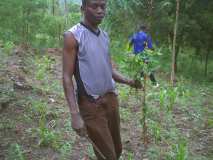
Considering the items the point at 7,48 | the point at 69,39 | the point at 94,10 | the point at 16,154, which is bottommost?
the point at 16,154

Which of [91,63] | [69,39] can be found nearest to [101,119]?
[91,63]

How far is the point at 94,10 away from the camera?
381 cm

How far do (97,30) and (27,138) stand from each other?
298 centimetres

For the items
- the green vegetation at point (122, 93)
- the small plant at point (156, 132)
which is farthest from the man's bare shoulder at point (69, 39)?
the small plant at point (156, 132)

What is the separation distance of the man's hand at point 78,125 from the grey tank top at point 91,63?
333mm

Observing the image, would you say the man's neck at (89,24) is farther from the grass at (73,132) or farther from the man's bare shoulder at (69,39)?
the grass at (73,132)

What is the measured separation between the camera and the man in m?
3.72

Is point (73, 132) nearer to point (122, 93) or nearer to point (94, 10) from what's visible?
point (122, 93)

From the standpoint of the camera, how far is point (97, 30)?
395 cm

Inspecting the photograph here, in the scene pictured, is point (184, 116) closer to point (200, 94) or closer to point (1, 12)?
point (200, 94)

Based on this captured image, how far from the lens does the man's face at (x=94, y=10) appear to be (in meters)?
3.80

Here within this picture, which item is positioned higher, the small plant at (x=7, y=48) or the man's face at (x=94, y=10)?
the man's face at (x=94, y=10)

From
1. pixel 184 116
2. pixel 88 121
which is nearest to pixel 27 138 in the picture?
pixel 88 121

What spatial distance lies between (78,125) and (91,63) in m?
0.57
